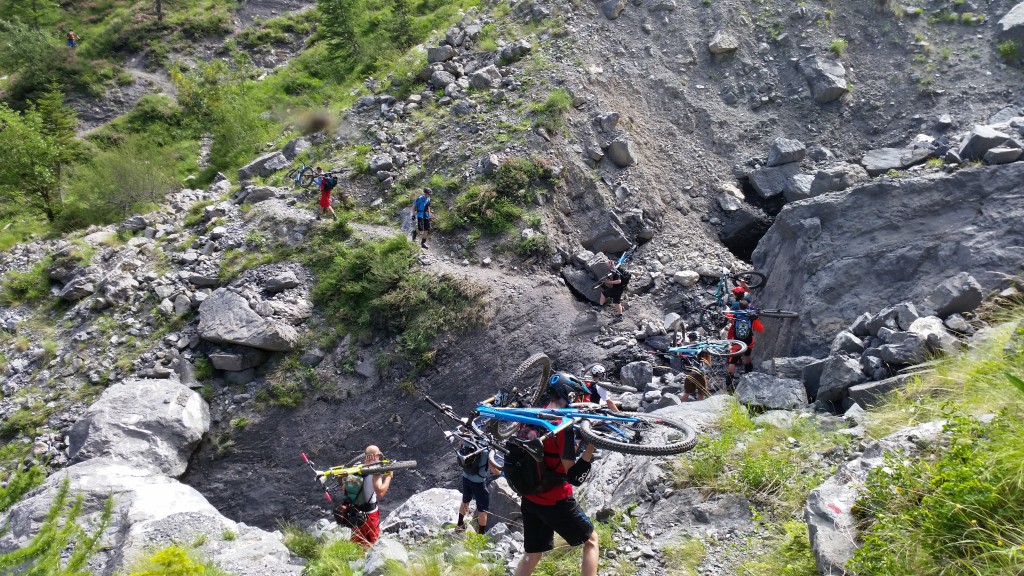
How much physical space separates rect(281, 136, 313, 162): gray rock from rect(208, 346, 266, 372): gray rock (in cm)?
723

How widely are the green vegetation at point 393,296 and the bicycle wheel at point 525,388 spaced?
648 centimetres

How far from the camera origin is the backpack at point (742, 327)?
1045 cm

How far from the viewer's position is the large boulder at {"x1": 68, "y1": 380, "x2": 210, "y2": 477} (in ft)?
36.6

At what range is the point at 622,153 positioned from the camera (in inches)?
620

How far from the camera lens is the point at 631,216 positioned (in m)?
15.0

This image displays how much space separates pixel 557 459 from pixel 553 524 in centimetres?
53

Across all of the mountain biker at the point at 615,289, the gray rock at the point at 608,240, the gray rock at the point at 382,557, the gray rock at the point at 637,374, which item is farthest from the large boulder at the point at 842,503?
the gray rock at the point at 608,240

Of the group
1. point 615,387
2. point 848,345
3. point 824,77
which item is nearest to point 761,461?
point 615,387

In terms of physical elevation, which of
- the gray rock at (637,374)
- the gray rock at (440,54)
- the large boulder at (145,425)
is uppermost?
the gray rock at (440,54)

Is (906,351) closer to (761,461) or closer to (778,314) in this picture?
(761,461)

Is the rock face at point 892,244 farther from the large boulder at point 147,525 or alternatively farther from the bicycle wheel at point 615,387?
the large boulder at point 147,525

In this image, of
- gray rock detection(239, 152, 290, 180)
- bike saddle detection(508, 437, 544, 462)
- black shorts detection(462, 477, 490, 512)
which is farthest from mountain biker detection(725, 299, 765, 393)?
gray rock detection(239, 152, 290, 180)

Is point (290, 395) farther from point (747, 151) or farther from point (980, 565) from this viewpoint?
point (747, 151)

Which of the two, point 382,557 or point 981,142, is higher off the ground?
point 981,142
